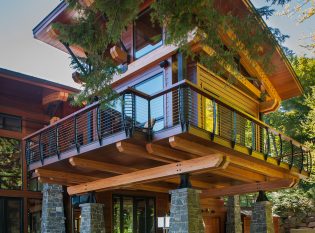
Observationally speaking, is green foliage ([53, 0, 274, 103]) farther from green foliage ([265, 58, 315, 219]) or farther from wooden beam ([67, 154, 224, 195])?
green foliage ([265, 58, 315, 219])

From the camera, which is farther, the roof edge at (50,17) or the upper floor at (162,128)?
the roof edge at (50,17)

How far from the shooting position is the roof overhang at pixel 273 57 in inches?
411

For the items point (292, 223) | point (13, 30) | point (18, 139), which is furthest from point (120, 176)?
point (292, 223)

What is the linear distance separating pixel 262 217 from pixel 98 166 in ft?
17.4

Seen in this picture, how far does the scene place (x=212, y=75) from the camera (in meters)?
11.0

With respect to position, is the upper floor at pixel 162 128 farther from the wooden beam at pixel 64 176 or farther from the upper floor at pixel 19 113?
the upper floor at pixel 19 113

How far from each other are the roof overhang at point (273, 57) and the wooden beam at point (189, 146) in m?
2.26

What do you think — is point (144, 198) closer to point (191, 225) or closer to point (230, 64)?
point (191, 225)

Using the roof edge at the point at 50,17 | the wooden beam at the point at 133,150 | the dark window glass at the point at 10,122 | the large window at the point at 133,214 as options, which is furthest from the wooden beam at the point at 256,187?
the roof edge at the point at 50,17

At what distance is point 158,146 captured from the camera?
8.75m

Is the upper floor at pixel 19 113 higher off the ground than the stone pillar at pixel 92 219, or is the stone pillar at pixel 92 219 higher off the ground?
the upper floor at pixel 19 113

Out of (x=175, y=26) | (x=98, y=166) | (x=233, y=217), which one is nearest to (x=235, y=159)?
(x=98, y=166)

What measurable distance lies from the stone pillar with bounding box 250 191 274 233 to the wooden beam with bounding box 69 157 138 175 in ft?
13.6

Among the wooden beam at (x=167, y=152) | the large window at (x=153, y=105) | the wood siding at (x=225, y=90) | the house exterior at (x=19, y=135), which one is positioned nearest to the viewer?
the wooden beam at (x=167, y=152)
